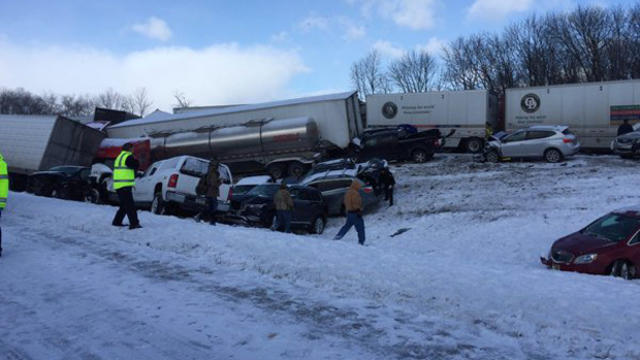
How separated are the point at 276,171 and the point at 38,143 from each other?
32.5ft

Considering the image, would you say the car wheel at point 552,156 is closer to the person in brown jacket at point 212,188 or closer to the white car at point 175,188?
the white car at point 175,188

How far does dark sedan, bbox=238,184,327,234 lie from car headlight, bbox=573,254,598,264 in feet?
27.7

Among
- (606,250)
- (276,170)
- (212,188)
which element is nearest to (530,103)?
(276,170)

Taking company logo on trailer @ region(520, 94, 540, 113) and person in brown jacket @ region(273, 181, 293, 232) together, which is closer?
person in brown jacket @ region(273, 181, 293, 232)

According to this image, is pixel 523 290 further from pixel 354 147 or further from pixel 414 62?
pixel 414 62

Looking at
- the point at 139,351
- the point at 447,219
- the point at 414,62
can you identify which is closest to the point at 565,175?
the point at 447,219

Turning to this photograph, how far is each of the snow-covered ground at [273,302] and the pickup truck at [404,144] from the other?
1524 centimetres

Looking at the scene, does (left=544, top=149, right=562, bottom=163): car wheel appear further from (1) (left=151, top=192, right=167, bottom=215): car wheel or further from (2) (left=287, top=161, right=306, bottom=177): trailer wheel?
(1) (left=151, top=192, right=167, bottom=215): car wheel

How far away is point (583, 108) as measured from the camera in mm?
25078

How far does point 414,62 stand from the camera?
2726 inches

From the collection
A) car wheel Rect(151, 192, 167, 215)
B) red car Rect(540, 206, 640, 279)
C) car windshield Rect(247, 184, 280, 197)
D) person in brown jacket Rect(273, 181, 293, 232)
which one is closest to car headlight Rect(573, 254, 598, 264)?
red car Rect(540, 206, 640, 279)

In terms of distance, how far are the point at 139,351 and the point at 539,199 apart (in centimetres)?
1442

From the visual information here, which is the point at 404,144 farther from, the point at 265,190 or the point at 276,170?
the point at 265,190

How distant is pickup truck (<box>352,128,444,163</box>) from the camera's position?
81.0 feet
